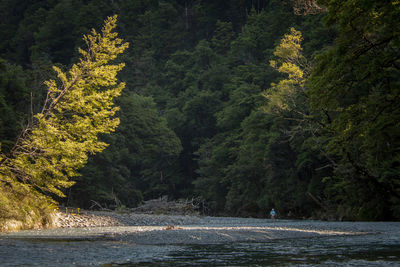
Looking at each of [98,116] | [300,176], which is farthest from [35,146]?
[300,176]

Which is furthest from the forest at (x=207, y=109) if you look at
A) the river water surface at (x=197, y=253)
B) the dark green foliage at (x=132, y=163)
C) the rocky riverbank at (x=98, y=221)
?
the river water surface at (x=197, y=253)

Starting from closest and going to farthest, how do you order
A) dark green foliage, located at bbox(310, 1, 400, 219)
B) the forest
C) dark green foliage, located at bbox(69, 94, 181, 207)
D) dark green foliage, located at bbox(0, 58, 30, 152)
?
dark green foliage, located at bbox(310, 1, 400, 219) → the forest → dark green foliage, located at bbox(0, 58, 30, 152) → dark green foliage, located at bbox(69, 94, 181, 207)

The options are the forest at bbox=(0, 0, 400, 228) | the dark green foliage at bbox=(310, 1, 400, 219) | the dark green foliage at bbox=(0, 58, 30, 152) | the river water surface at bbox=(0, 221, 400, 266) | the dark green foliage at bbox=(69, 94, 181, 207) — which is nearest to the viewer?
the river water surface at bbox=(0, 221, 400, 266)

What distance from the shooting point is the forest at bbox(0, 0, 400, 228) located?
13.6m

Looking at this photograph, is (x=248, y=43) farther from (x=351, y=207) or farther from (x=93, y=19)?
(x=351, y=207)

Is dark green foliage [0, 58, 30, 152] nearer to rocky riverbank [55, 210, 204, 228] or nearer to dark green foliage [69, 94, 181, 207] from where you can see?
rocky riverbank [55, 210, 204, 228]

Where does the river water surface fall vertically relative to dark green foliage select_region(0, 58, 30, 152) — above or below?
below

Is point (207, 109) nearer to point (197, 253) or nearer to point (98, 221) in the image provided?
point (98, 221)

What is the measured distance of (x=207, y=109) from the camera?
64812 millimetres

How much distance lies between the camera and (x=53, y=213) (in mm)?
22078

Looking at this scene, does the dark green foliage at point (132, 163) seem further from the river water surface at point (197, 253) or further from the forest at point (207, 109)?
the river water surface at point (197, 253)

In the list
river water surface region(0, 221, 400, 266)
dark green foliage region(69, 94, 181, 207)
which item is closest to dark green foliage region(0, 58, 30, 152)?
dark green foliage region(69, 94, 181, 207)

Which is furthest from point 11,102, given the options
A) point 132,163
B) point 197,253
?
point 197,253

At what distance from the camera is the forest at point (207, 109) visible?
13562 mm
